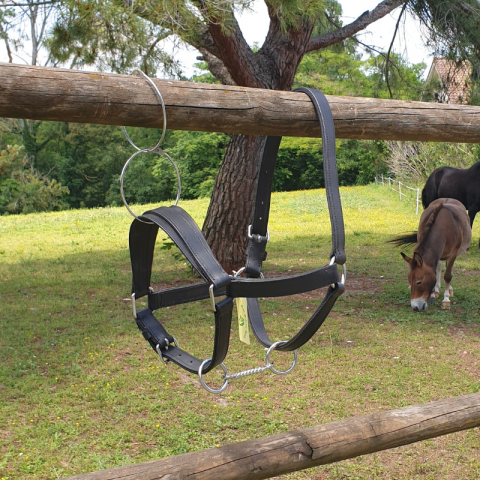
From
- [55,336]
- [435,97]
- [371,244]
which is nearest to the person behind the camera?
[55,336]

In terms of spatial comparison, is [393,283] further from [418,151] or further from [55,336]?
[418,151]

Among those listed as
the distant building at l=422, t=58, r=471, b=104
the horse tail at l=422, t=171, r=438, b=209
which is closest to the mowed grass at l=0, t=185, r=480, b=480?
the horse tail at l=422, t=171, r=438, b=209

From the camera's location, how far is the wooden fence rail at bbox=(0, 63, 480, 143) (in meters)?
1.91

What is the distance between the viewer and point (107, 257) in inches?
418

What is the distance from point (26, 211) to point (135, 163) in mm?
11319

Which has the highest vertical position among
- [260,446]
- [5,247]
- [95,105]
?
[95,105]

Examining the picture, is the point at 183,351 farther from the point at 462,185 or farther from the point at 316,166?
the point at 316,166

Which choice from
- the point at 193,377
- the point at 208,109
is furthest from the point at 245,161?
the point at 208,109

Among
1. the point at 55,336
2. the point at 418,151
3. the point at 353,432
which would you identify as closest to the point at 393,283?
the point at 55,336

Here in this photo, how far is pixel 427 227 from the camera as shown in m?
7.27

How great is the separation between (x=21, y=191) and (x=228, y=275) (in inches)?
1121

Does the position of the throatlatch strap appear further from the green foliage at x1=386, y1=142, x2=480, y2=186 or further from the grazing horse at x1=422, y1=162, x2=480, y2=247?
the green foliage at x1=386, y1=142, x2=480, y2=186

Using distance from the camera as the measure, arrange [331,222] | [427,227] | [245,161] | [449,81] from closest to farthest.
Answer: [331,222] < [427,227] < [245,161] < [449,81]

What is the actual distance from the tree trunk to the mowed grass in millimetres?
815
